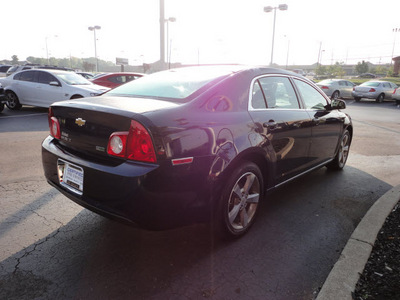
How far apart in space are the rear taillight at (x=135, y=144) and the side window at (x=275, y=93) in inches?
49.6

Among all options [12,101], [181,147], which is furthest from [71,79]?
[181,147]

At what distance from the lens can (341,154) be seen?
5.04 meters

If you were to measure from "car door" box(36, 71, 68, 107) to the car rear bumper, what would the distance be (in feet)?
27.9

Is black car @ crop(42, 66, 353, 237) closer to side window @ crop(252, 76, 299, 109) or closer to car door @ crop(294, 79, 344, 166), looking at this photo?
side window @ crop(252, 76, 299, 109)

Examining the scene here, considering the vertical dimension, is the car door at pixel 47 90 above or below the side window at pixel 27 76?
below

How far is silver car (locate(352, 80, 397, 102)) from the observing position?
1988 cm

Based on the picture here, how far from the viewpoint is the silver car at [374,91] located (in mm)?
19875

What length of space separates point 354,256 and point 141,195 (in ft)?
6.05

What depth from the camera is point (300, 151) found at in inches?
142

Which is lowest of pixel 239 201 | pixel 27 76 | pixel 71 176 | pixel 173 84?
pixel 239 201

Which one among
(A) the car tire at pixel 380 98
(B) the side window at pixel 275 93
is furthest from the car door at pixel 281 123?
(A) the car tire at pixel 380 98

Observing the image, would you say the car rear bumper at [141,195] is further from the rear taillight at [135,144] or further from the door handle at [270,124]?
the door handle at [270,124]

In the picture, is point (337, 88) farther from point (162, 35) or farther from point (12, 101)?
point (12, 101)

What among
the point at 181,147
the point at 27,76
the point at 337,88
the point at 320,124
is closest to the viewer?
the point at 181,147
